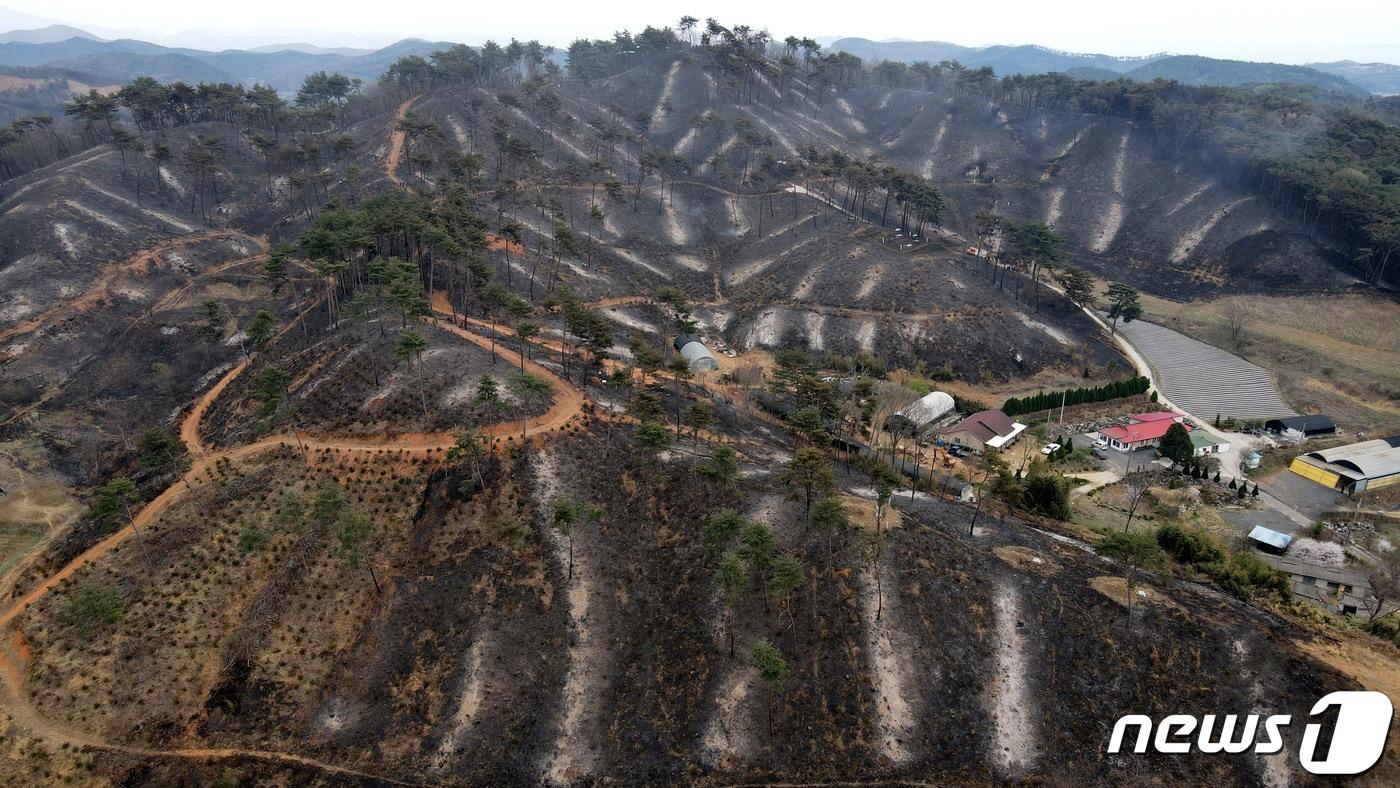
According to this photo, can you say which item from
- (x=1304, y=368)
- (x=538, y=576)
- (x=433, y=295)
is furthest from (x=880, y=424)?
(x=1304, y=368)

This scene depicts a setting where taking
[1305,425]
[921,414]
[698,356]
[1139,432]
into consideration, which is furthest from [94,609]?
[1305,425]

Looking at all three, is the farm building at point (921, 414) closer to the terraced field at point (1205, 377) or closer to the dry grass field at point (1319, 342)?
the terraced field at point (1205, 377)

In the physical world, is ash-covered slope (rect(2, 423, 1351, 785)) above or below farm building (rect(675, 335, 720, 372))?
below

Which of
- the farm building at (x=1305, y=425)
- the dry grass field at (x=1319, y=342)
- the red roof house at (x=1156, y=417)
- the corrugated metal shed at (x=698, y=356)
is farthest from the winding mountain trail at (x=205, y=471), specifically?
the dry grass field at (x=1319, y=342)

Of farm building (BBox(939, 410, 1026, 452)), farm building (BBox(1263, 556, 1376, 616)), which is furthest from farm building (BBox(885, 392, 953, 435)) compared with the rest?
farm building (BBox(1263, 556, 1376, 616))

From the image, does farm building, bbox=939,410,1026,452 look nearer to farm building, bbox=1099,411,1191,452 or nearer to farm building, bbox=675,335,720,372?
farm building, bbox=1099,411,1191,452

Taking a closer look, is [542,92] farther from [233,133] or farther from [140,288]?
[140,288]
